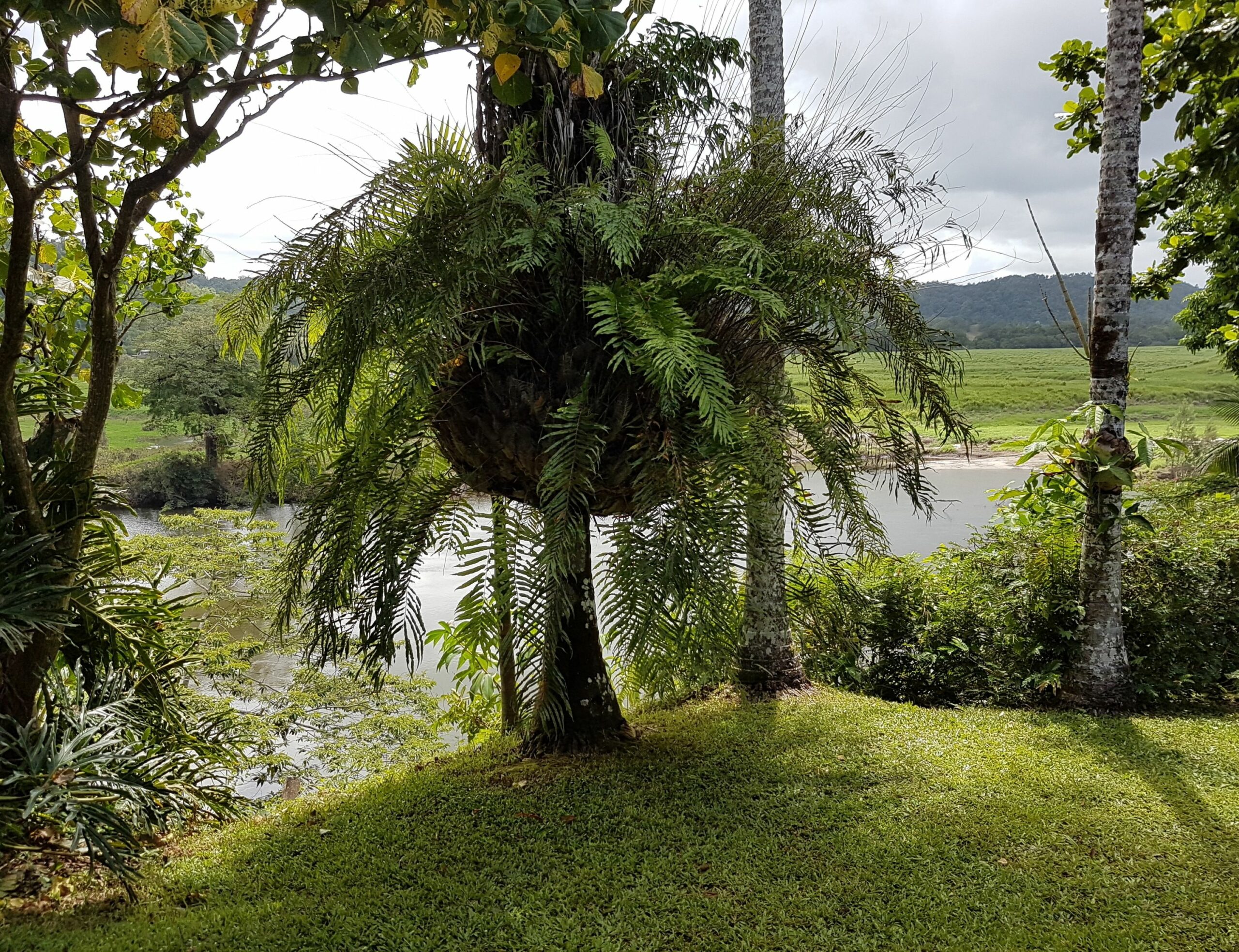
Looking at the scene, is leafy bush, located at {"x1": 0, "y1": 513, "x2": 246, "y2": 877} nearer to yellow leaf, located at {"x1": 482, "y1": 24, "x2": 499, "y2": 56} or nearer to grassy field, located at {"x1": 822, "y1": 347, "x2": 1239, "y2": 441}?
yellow leaf, located at {"x1": 482, "y1": 24, "x2": 499, "y2": 56}

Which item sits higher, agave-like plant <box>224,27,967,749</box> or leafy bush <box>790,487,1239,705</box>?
agave-like plant <box>224,27,967,749</box>

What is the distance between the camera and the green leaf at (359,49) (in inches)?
65.2

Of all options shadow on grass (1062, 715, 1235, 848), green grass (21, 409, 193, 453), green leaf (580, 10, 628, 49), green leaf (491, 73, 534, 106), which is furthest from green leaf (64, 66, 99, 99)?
green grass (21, 409, 193, 453)

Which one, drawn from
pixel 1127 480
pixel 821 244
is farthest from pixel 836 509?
pixel 1127 480

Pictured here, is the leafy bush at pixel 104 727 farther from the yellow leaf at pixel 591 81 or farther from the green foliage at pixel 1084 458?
the green foliage at pixel 1084 458

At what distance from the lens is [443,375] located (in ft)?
8.41

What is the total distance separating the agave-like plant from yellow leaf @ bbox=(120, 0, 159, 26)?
921 mm

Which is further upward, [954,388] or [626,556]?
[954,388]

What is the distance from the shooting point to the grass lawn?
202cm

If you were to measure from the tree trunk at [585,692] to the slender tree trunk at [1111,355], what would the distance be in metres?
2.47

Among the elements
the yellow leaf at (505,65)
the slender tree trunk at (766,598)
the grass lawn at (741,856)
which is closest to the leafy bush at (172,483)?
the slender tree trunk at (766,598)

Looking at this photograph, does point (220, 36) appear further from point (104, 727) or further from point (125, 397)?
point (125, 397)

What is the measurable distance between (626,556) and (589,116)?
165cm

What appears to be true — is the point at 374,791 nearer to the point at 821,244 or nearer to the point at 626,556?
the point at 626,556
